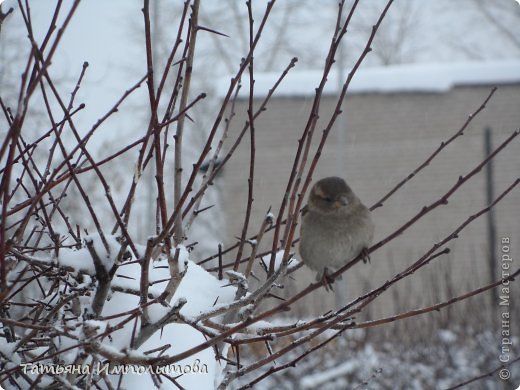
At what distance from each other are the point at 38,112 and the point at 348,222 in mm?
4904

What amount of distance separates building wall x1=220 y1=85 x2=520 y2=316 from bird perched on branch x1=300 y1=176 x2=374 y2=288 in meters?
8.57

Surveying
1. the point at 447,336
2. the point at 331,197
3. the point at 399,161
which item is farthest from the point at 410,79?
the point at 331,197

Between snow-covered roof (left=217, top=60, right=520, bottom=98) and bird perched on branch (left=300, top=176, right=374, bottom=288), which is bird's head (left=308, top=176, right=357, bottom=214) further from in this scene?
snow-covered roof (left=217, top=60, right=520, bottom=98)

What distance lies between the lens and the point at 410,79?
1189cm

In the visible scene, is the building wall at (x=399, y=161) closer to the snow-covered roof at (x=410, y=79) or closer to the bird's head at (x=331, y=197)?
the snow-covered roof at (x=410, y=79)

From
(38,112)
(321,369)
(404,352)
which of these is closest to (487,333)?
(404,352)

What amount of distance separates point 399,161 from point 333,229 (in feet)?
32.7

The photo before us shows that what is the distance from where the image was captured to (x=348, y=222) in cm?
246

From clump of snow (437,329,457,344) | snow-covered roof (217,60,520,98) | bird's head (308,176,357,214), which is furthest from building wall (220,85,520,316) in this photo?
bird's head (308,176,357,214)

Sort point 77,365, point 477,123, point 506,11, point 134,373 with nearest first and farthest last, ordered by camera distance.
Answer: point 77,365
point 134,373
point 477,123
point 506,11

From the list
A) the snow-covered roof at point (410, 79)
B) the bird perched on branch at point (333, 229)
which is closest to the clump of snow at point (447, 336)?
the bird perched on branch at point (333, 229)

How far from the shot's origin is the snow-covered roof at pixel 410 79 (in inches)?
457

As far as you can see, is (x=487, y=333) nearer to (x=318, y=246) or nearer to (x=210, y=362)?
(x=318, y=246)

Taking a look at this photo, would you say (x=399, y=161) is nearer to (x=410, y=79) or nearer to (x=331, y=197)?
(x=410, y=79)
